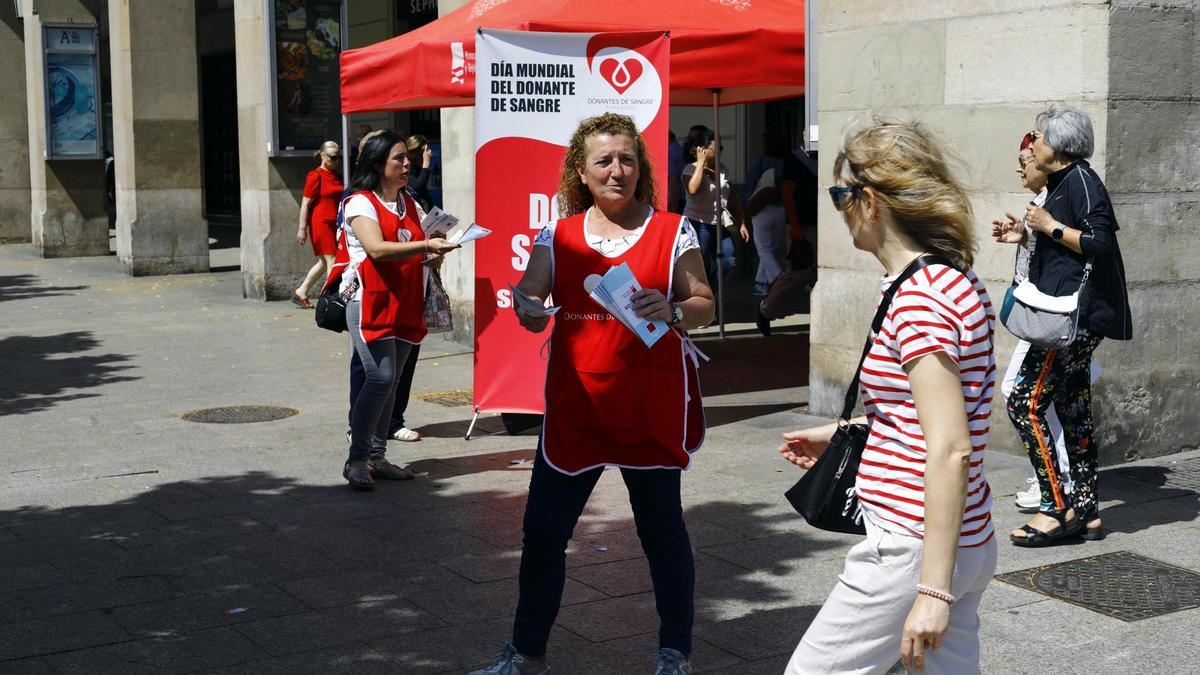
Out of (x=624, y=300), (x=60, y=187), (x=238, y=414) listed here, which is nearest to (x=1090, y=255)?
(x=624, y=300)

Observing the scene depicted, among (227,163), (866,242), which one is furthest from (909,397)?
(227,163)

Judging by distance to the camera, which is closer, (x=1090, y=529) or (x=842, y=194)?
(x=842, y=194)

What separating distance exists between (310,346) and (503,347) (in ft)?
16.6

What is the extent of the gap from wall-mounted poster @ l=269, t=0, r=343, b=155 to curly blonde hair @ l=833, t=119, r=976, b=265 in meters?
14.6

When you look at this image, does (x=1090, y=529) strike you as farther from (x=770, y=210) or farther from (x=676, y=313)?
(x=770, y=210)

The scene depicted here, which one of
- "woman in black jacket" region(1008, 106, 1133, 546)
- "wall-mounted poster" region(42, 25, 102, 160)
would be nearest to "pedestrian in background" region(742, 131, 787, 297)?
"woman in black jacket" region(1008, 106, 1133, 546)

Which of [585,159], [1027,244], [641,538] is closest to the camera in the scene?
[641,538]

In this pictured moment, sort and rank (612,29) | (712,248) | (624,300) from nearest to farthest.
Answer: (624,300), (612,29), (712,248)

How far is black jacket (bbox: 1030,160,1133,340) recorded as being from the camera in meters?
5.96

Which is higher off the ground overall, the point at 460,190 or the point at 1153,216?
the point at 460,190

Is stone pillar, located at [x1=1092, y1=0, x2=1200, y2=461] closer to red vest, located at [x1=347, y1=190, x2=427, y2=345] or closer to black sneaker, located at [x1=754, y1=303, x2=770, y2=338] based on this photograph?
red vest, located at [x1=347, y1=190, x2=427, y2=345]

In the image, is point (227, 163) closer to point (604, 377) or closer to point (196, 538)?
point (196, 538)

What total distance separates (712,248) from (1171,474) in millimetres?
7193

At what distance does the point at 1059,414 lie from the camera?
618 centimetres
